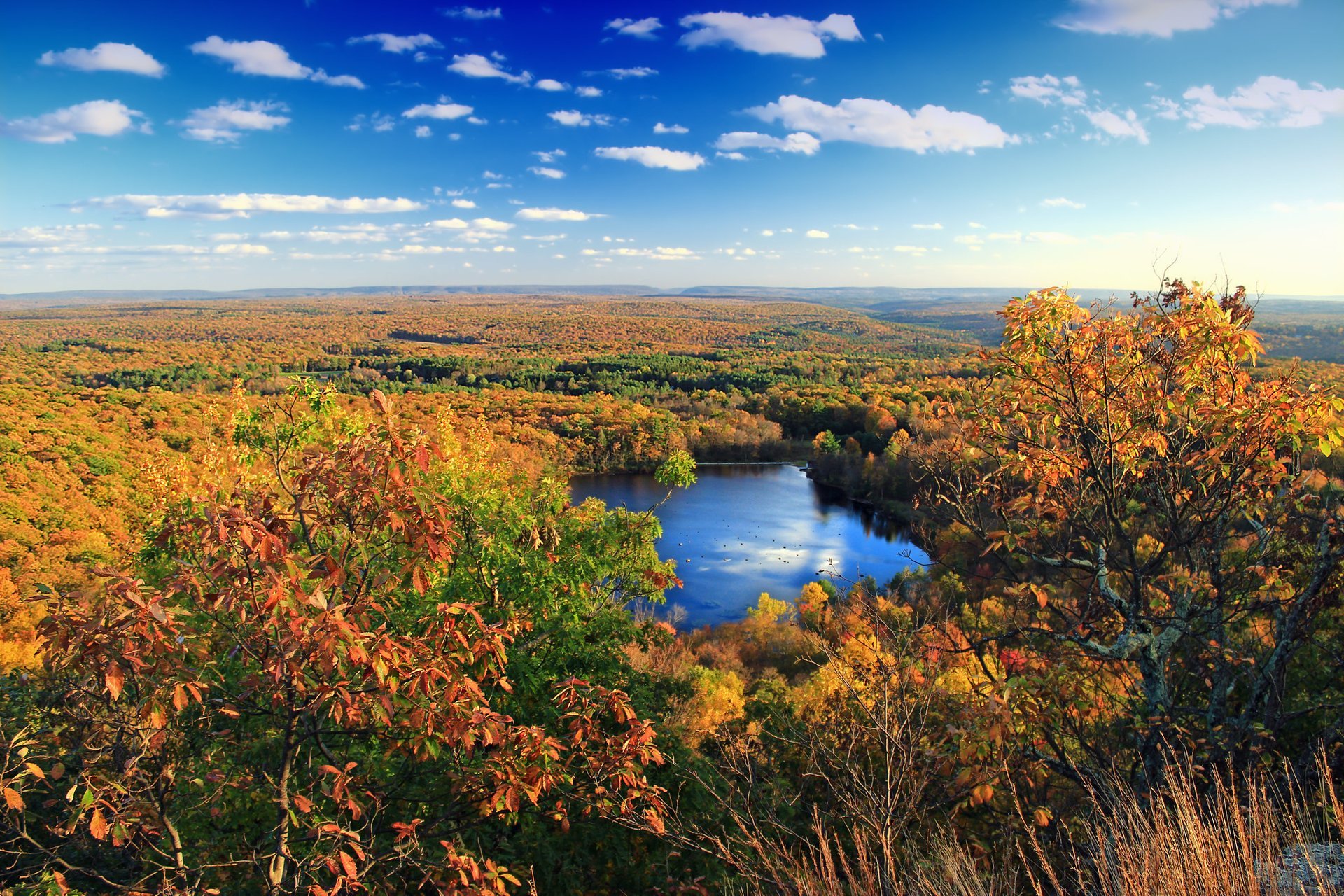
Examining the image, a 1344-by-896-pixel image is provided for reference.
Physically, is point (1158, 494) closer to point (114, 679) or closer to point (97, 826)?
point (114, 679)

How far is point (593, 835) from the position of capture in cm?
392

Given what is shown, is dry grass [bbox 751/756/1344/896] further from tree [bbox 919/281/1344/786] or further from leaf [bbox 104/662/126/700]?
leaf [bbox 104/662/126/700]

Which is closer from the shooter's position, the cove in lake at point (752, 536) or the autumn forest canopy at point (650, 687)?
the autumn forest canopy at point (650, 687)

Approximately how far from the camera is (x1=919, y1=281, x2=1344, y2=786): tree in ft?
9.04

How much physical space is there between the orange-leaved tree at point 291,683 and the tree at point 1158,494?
1968mm

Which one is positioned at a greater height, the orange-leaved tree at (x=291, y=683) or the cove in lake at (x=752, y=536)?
the orange-leaved tree at (x=291, y=683)

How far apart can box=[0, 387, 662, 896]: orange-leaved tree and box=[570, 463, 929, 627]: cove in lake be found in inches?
708

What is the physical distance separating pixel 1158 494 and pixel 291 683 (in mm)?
3508

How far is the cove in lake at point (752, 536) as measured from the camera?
2622cm

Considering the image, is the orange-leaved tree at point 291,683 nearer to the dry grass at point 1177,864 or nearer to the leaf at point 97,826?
the leaf at point 97,826

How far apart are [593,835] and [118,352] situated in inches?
3083

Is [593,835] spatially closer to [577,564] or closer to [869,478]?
[577,564]

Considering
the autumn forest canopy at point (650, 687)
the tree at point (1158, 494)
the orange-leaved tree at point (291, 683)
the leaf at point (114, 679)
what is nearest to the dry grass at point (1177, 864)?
the autumn forest canopy at point (650, 687)

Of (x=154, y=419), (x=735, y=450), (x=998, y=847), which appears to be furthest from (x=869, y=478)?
(x=998, y=847)
